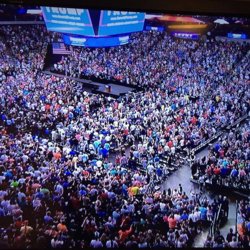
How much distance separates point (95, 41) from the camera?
4117 millimetres

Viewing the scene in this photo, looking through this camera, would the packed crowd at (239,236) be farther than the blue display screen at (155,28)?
No

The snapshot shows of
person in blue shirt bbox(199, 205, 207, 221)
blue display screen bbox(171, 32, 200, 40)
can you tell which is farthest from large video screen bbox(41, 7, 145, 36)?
person in blue shirt bbox(199, 205, 207, 221)

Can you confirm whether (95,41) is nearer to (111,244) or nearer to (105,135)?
(105,135)

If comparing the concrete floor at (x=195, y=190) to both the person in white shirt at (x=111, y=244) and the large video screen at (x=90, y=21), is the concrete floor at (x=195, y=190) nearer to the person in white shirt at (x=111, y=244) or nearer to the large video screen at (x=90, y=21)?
the person in white shirt at (x=111, y=244)

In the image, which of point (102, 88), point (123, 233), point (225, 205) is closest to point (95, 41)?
point (102, 88)

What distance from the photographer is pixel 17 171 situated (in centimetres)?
425

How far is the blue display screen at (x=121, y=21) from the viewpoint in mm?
3652

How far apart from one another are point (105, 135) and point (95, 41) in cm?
122

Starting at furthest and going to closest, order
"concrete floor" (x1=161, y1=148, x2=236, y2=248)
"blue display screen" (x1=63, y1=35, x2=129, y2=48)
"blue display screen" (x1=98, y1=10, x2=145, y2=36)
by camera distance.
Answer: "blue display screen" (x1=63, y1=35, x2=129, y2=48), "blue display screen" (x1=98, y1=10, x2=145, y2=36), "concrete floor" (x1=161, y1=148, x2=236, y2=248)

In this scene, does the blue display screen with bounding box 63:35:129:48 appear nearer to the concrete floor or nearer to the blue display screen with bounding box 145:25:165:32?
the blue display screen with bounding box 145:25:165:32

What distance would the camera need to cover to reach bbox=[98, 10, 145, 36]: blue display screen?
3.65 meters

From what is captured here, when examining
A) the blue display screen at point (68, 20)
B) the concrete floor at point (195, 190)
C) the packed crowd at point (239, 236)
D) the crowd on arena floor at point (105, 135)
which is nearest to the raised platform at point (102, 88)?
the crowd on arena floor at point (105, 135)

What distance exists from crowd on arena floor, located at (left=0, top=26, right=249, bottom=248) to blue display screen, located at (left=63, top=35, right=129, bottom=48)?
86 millimetres

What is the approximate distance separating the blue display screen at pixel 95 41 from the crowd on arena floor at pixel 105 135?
3.4 inches
